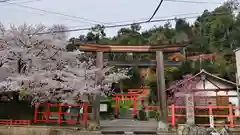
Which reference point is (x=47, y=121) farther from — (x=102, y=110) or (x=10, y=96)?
(x=102, y=110)

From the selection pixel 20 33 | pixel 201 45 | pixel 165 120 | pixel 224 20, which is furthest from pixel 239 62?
pixel 224 20

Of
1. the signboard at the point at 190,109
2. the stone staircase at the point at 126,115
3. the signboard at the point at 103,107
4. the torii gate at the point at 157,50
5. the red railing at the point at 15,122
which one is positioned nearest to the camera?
the signboard at the point at 190,109

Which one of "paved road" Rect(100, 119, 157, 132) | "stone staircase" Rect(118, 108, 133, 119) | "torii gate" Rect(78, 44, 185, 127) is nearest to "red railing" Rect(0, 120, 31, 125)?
"paved road" Rect(100, 119, 157, 132)

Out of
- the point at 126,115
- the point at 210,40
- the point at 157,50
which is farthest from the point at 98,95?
the point at 210,40

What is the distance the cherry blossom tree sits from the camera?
13305mm

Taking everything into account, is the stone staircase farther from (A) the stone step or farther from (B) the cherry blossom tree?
(B) the cherry blossom tree

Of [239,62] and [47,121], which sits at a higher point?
[239,62]

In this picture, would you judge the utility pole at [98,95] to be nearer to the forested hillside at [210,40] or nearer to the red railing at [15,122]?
the red railing at [15,122]

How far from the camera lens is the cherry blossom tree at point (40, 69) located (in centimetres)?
1330

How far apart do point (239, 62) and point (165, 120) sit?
48.4 ft

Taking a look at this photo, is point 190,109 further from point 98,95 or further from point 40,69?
point 40,69

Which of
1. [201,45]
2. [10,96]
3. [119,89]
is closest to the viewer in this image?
[10,96]

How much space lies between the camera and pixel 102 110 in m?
24.8

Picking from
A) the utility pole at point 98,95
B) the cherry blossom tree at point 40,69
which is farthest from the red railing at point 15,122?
the utility pole at point 98,95
